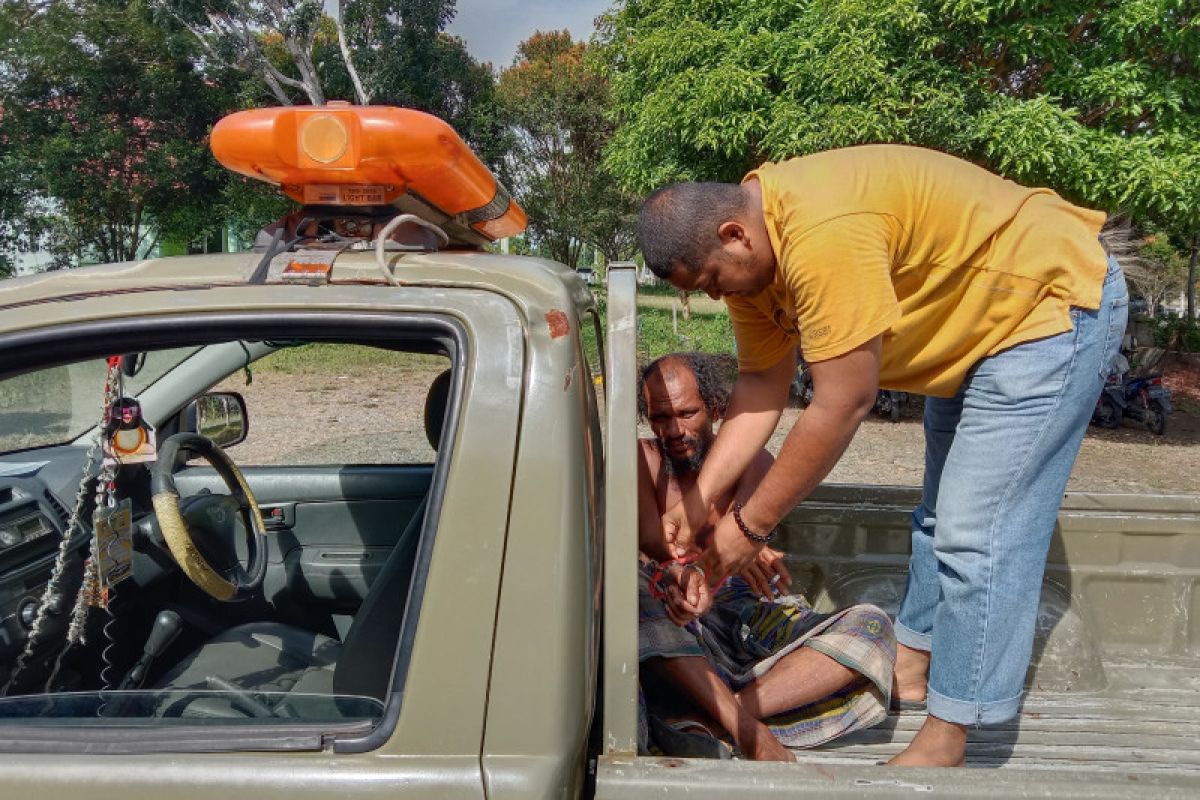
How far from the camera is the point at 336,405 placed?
632 centimetres

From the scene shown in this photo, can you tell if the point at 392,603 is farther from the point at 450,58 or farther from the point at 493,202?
the point at 450,58

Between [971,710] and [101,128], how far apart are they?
1776 centimetres

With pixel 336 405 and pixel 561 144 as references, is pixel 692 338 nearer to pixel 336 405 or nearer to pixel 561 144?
pixel 336 405

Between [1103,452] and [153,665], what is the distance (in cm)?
1039

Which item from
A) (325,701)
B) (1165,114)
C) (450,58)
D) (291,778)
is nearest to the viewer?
(291,778)

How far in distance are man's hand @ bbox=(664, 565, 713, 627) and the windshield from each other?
4.12 feet

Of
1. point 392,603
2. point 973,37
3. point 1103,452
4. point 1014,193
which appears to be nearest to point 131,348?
point 392,603

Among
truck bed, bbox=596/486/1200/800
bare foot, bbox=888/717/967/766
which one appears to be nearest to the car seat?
truck bed, bbox=596/486/1200/800

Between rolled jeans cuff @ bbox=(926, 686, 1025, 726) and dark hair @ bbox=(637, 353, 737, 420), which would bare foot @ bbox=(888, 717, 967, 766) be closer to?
rolled jeans cuff @ bbox=(926, 686, 1025, 726)

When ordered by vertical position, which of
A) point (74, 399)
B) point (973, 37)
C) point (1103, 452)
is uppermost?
point (973, 37)

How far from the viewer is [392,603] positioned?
1.53 meters

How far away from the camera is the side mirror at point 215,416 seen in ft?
9.33

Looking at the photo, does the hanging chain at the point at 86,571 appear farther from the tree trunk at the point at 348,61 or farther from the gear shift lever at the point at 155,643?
the tree trunk at the point at 348,61

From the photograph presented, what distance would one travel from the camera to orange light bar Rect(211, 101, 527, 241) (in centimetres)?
145
